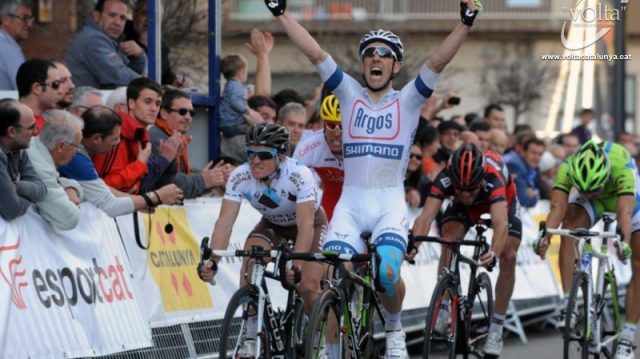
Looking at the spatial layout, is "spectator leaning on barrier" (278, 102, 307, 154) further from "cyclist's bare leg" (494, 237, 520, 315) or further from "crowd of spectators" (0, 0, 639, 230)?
"cyclist's bare leg" (494, 237, 520, 315)

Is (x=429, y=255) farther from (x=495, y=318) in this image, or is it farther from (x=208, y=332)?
(x=208, y=332)

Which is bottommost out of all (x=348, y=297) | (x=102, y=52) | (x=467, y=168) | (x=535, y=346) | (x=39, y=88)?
(x=535, y=346)

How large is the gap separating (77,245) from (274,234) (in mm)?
1441

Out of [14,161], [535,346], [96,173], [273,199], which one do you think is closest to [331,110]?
[273,199]

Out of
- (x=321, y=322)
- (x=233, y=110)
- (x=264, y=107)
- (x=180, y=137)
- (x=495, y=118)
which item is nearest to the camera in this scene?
(x=321, y=322)

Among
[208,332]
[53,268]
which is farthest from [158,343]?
[53,268]

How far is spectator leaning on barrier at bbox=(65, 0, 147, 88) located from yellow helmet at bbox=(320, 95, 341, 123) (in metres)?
2.28

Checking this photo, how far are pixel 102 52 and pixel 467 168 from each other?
3.41 m

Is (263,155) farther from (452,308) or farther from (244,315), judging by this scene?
(452,308)

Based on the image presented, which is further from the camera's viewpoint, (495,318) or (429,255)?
(429,255)

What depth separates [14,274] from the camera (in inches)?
332

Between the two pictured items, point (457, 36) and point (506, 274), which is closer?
point (457, 36)

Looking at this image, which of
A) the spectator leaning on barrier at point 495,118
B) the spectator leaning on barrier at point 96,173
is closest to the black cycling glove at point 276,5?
the spectator leaning on barrier at point 96,173

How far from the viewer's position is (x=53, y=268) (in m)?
8.88
